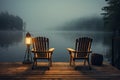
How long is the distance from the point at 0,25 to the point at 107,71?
Answer: 426 ft

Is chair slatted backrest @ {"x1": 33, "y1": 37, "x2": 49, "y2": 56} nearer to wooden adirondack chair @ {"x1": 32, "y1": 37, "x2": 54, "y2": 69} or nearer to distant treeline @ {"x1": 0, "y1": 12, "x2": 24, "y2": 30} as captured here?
wooden adirondack chair @ {"x1": 32, "y1": 37, "x2": 54, "y2": 69}

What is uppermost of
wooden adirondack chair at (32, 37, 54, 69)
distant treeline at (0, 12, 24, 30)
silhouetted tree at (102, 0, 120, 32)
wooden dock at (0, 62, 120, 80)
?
distant treeline at (0, 12, 24, 30)

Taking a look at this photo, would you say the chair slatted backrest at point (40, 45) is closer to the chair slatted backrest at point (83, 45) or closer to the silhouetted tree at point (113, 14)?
the chair slatted backrest at point (83, 45)

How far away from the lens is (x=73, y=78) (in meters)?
6.23

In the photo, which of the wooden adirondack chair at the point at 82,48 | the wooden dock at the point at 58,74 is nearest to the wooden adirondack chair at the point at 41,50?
the wooden dock at the point at 58,74

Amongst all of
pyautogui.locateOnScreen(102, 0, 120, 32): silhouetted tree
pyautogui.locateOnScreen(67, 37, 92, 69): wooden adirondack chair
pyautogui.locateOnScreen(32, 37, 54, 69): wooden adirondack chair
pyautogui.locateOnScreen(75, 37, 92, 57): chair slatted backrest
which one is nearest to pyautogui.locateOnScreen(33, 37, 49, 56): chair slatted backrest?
pyautogui.locateOnScreen(32, 37, 54, 69): wooden adirondack chair

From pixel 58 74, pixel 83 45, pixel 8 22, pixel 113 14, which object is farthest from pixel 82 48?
pixel 8 22

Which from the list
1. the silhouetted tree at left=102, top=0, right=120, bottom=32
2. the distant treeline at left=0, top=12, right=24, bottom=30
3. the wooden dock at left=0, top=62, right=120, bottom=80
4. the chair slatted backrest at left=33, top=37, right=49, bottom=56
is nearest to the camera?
the wooden dock at left=0, top=62, right=120, bottom=80

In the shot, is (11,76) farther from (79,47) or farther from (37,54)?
(79,47)

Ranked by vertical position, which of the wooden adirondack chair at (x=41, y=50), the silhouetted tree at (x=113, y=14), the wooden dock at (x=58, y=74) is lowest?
the wooden dock at (x=58, y=74)

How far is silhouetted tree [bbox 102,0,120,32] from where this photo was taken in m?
44.3

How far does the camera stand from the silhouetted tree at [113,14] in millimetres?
44287

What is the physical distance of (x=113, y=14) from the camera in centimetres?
4559

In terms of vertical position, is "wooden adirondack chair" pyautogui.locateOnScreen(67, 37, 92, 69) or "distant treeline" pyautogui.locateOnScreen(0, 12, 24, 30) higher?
"distant treeline" pyautogui.locateOnScreen(0, 12, 24, 30)
